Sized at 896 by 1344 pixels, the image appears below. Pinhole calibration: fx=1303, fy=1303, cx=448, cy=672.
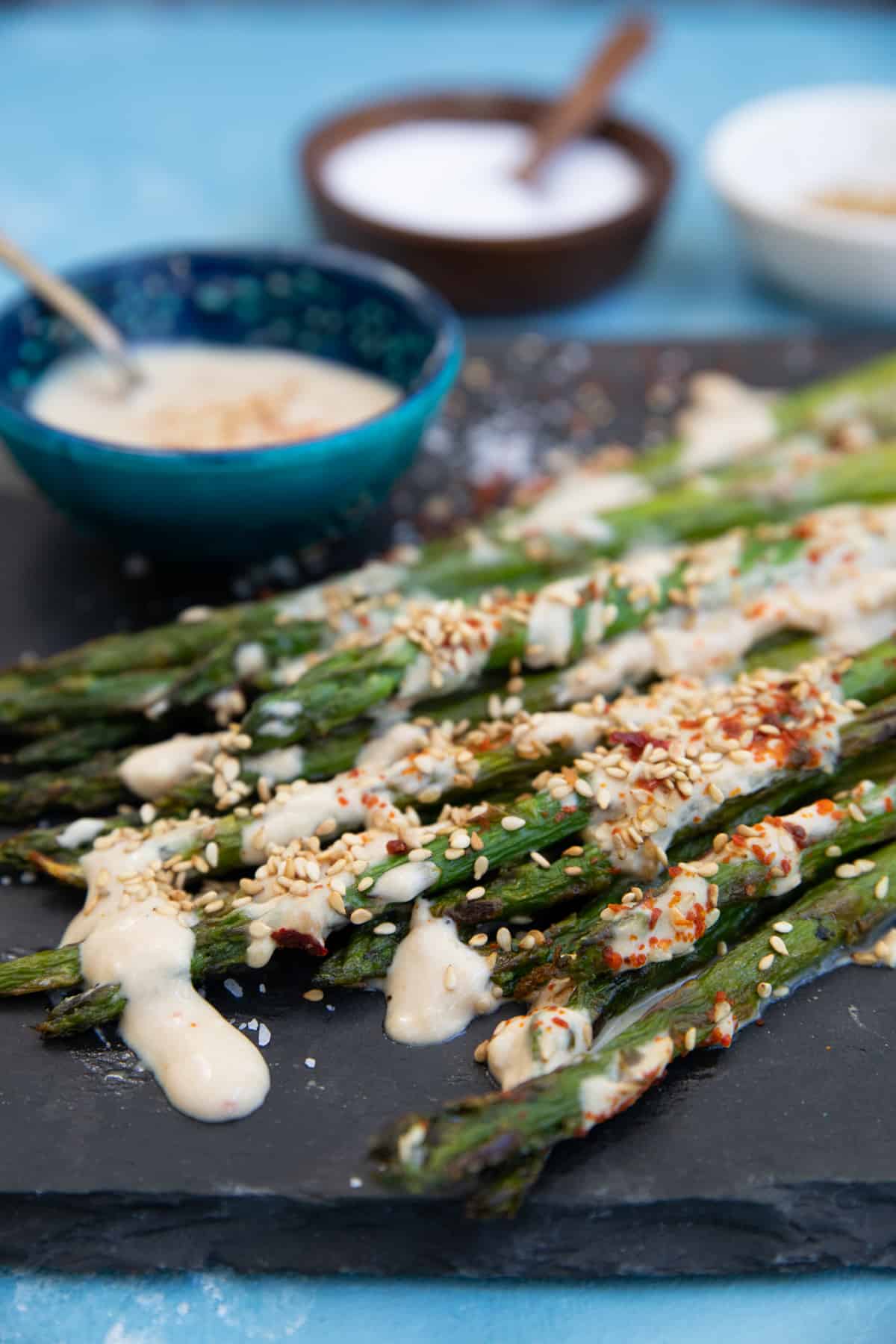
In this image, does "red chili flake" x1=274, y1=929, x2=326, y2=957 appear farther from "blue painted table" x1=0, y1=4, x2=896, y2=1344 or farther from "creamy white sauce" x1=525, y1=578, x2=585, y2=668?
"creamy white sauce" x1=525, y1=578, x2=585, y2=668

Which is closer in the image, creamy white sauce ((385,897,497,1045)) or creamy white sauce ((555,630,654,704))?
creamy white sauce ((385,897,497,1045))

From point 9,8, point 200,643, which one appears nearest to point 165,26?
point 9,8

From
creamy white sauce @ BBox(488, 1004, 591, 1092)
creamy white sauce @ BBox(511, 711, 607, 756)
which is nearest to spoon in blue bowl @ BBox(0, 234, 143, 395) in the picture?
creamy white sauce @ BBox(511, 711, 607, 756)

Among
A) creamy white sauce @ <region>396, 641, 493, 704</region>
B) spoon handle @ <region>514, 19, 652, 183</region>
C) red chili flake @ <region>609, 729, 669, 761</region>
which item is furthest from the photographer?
spoon handle @ <region>514, 19, 652, 183</region>

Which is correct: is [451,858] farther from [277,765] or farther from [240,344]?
[240,344]

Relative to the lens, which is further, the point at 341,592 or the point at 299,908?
the point at 341,592

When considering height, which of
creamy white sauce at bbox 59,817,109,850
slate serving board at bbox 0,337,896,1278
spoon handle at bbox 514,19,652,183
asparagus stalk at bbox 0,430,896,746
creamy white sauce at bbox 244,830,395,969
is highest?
spoon handle at bbox 514,19,652,183

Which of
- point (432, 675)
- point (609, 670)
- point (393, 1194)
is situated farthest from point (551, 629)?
point (393, 1194)
